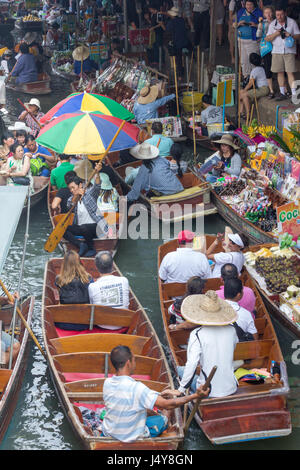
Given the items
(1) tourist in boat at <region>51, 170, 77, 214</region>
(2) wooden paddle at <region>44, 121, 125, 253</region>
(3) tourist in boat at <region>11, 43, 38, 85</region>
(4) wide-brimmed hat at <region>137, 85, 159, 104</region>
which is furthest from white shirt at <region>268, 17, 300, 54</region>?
(3) tourist in boat at <region>11, 43, 38, 85</region>

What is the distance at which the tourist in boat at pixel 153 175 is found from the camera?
9.39 metres

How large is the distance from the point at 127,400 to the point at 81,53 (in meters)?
13.4

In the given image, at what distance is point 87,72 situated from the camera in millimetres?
17359

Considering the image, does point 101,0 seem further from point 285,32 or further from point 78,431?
point 78,431

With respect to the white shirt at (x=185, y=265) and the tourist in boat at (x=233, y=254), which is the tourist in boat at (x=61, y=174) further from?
the tourist in boat at (x=233, y=254)

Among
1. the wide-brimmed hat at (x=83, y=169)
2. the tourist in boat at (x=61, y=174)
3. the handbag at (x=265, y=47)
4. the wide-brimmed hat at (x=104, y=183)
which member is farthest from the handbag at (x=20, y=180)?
the handbag at (x=265, y=47)

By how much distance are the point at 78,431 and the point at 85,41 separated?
54.4 feet

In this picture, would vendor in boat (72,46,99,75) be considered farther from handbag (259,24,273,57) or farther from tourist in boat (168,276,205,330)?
tourist in boat (168,276,205,330)

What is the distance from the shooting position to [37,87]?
58.0 ft

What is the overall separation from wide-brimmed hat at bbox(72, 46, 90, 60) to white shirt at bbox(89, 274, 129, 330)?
11.0m

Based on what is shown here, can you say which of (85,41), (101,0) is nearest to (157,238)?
(85,41)

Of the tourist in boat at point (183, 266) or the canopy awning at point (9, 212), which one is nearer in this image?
the canopy awning at point (9, 212)

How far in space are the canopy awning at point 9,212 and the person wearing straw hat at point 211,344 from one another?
1685mm

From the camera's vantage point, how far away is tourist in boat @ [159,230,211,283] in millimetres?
6766
